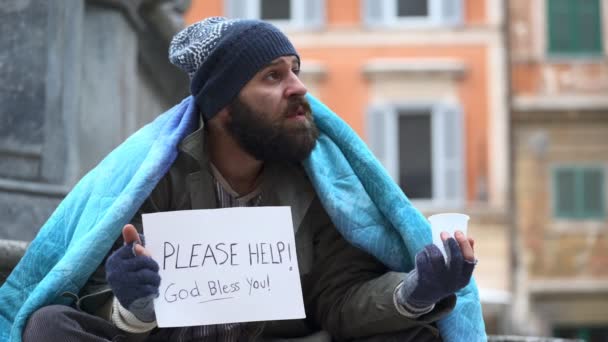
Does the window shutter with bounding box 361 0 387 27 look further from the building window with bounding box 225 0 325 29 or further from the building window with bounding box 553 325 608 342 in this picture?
the building window with bounding box 553 325 608 342

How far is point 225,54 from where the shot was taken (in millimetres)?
2912

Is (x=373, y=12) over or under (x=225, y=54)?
under

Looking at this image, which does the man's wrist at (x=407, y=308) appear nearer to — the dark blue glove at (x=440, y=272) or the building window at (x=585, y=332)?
the dark blue glove at (x=440, y=272)

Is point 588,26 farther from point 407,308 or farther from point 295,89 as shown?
point 407,308

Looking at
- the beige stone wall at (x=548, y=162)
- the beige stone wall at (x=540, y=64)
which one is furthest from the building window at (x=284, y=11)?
the beige stone wall at (x=548, y=162)

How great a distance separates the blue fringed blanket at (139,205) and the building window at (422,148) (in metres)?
15.1

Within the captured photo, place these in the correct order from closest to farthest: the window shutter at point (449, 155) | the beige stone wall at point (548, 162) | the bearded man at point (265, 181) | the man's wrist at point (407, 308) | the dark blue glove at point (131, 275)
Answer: the dark blue glove at point (131, 275) → the man's wrist at point (407, 308) → the bearded man at point (265, 181) → the window shutter at point (449, 155) → the beige stone wall at point (548, 162)

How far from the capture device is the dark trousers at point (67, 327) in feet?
8.16

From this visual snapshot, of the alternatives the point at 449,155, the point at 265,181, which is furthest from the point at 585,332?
the point at 265,181

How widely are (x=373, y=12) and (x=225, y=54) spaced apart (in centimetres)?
1582

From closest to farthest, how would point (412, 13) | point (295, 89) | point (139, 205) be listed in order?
point (139, 205)
point (295, 89)
point (412, 13)

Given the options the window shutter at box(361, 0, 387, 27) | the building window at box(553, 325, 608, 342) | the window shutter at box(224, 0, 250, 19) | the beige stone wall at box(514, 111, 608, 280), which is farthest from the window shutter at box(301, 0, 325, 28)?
the building window at box(553, 325, 608, 342)

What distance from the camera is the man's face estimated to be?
9.43 feet

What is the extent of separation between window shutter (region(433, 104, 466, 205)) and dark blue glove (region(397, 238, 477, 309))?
50.9ft
